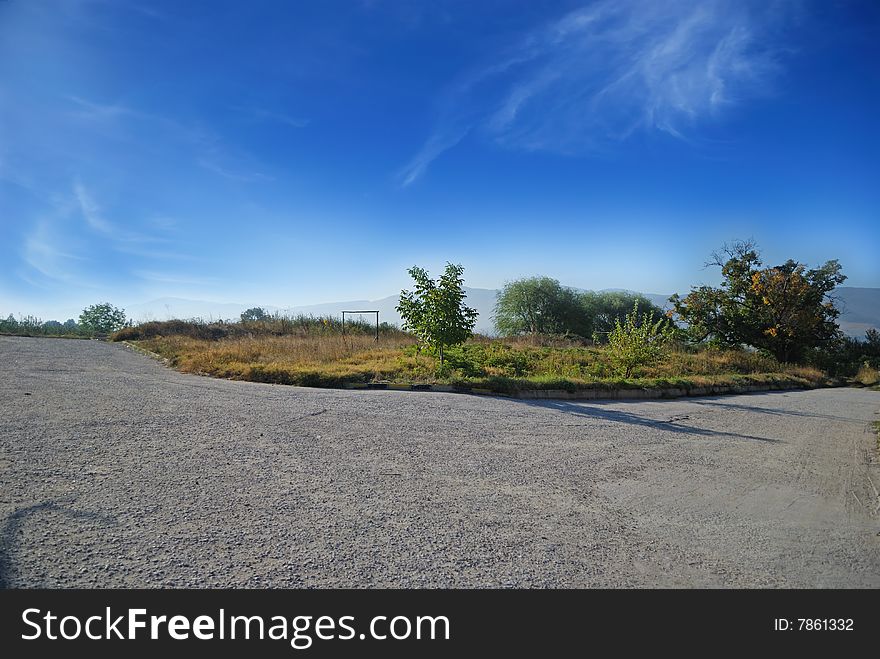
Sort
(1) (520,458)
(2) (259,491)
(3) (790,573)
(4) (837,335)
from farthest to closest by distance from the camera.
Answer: (4) (837,335) < (1) (520,458) < (2) (259,491) < (3) (790,573)

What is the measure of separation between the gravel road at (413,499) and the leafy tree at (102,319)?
96.8ft

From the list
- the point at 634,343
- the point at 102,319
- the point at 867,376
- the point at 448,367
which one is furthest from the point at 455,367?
the point at 102,319

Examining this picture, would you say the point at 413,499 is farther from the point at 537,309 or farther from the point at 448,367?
the point at 537,309

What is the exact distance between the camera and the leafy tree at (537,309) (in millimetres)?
41844

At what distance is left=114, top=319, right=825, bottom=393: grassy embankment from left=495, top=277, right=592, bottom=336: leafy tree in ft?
68.8

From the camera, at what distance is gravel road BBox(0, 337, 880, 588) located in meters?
2.65

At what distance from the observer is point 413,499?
3.75 metres

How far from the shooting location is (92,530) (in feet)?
9.69

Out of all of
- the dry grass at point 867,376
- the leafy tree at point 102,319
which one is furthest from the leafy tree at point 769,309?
the leafy tree at point 102,319
